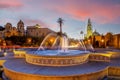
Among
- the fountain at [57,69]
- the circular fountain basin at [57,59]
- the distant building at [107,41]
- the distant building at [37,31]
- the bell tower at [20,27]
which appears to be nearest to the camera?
the fountain at [57,69]

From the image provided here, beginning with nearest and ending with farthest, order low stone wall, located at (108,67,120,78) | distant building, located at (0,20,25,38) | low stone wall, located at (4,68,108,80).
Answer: low stone wall, located at (4,68,108,80) < low stone wall, located at (108,67,120,78) < distant building, located at (0,20,25,38)

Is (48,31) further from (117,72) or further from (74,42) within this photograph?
(117,72)

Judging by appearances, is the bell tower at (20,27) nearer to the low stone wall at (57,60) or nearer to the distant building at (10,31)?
the distant building at (10,31)

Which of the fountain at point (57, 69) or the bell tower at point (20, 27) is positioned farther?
the bell tower at point (20, 27)

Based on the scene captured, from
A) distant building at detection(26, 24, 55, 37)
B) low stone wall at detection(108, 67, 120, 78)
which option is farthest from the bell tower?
low stone wall at detection(108, 67, 120, 78)

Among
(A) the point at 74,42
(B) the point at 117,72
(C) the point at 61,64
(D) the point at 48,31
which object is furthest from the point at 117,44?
(D) the point at 48,31

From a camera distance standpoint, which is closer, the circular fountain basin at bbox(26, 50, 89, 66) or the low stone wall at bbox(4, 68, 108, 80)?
the low stone wall at bbox(4, 68, 108, 80)

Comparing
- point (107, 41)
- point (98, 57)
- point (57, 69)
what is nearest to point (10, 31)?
point (107, 41)

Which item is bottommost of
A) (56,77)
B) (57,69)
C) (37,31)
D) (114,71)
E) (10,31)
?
(114,71)

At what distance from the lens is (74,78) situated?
13.0m

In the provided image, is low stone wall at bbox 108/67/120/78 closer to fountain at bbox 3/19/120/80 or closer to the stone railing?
fountain at bbox 3/19/120/80

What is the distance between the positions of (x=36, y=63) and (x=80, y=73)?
491 centimetres

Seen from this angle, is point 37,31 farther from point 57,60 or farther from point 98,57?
point 57,60

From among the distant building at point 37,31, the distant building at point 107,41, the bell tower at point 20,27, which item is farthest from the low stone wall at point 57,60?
the bell tower at point 20,27
